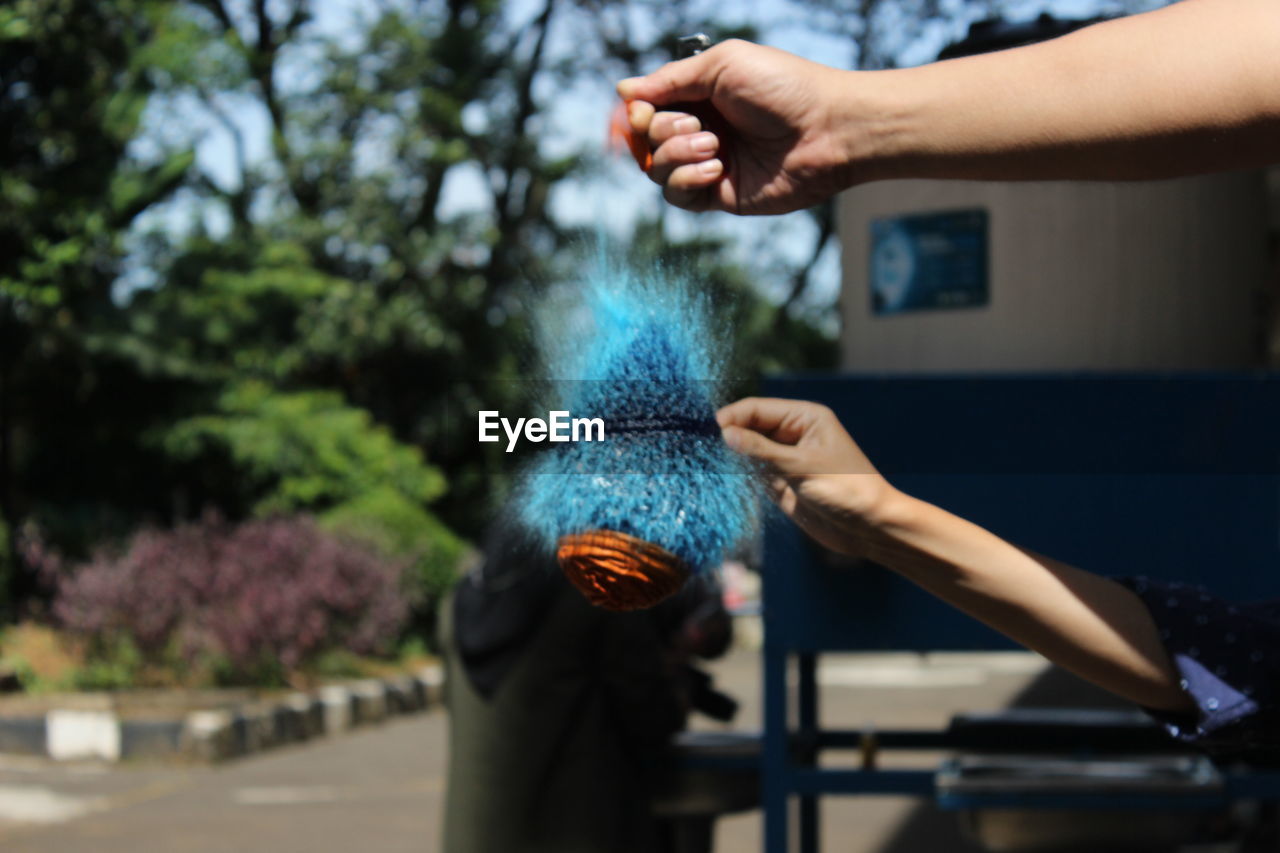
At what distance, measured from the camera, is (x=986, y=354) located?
2.32 m

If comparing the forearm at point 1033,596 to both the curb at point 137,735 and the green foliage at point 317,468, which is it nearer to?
the curb at point 137,735

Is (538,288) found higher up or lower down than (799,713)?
higher up

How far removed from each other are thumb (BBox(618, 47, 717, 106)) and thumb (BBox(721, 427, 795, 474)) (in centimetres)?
18

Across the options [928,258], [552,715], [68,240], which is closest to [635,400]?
[928,258]

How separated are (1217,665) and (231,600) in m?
10.5

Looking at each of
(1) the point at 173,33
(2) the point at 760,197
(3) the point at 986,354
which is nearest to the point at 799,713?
(3) the point at 986,354

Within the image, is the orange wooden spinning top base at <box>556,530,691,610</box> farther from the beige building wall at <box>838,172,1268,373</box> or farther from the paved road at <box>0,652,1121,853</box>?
the paved road at <box>0,652,1121,853</box>

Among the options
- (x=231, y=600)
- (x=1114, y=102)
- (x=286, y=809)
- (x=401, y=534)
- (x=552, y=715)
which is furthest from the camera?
(x=401, y=534)

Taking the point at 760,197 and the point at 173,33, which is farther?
the point at 173,33

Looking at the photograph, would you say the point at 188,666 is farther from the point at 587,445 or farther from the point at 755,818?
the point at 587,445

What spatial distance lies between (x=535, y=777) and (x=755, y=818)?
5004 millimetres

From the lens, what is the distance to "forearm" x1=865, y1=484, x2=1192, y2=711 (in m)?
0.97

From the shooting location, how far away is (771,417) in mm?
849

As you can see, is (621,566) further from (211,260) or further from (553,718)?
(211,260)
